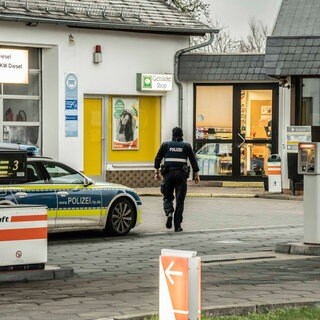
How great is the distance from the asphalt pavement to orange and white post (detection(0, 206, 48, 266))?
0.36 meters

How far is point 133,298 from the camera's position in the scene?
11523mm

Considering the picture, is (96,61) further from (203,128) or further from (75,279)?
(75,279)

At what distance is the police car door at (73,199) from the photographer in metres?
18.1

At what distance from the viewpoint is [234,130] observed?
3209cm

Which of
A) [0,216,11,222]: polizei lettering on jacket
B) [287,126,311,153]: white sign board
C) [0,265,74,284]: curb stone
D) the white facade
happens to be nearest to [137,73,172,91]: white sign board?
the white facade

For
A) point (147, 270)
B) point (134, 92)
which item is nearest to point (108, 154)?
point (134, 92)

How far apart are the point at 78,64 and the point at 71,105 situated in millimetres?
1128

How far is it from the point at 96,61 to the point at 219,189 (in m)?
5.08

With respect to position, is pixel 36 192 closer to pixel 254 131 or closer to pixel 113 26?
pixel 113 26

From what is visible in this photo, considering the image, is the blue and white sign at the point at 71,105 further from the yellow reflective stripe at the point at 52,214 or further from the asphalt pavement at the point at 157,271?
the yellow reflective stripe at the point at 52,214

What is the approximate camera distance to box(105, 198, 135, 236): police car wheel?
19047mm

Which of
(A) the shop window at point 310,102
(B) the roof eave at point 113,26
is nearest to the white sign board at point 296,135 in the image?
(A) the shop window at point 310,102

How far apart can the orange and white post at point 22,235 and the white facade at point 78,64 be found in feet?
50.2

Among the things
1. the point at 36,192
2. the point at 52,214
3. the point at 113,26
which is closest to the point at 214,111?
the point at 113,26
